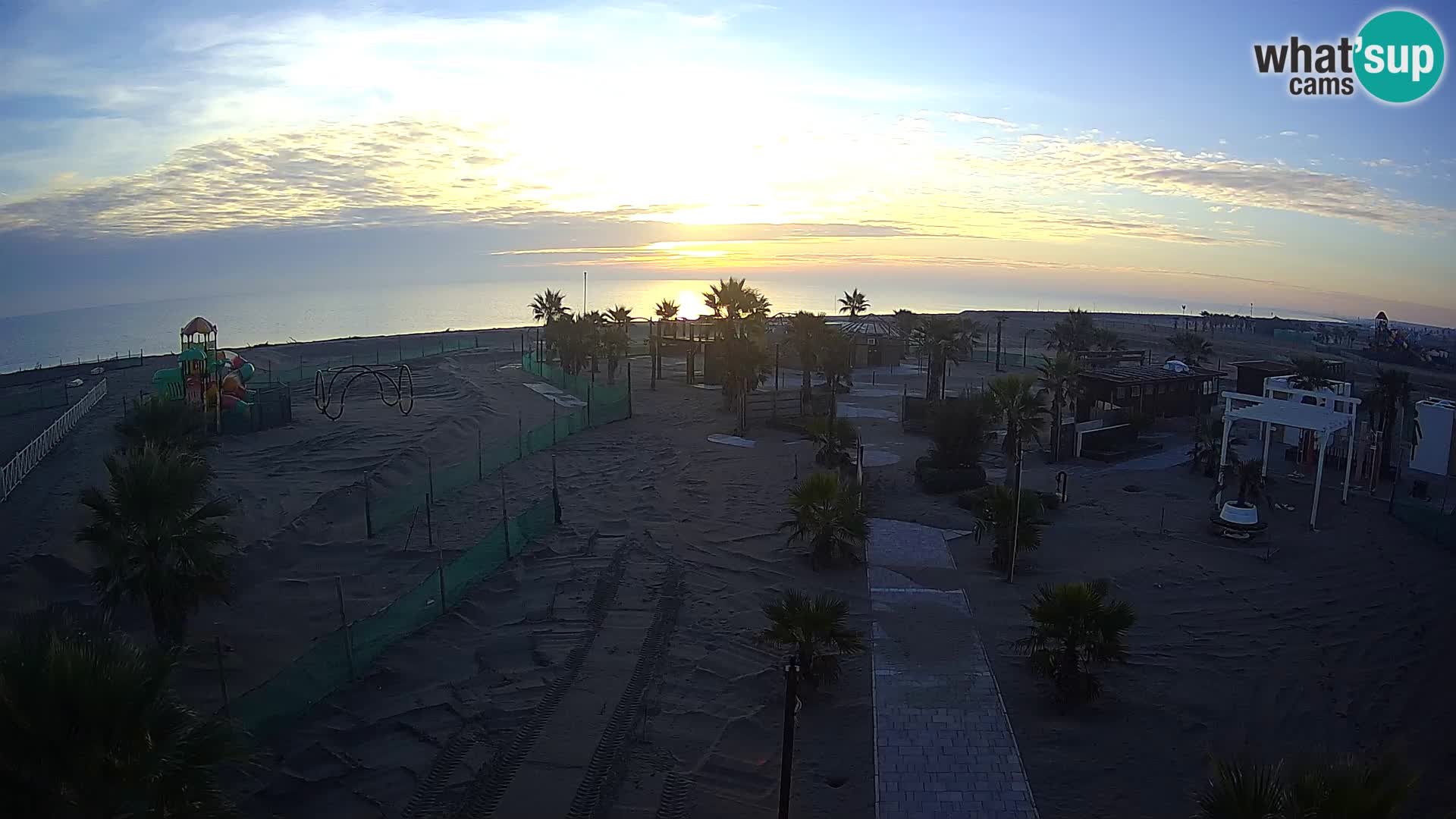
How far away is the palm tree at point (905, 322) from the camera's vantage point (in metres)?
56.9

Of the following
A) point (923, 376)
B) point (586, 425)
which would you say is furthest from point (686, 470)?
point (923, 376)

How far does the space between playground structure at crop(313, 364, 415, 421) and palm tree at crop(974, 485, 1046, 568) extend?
23.1 m

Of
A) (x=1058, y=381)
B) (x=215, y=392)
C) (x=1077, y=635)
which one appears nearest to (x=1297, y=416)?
(x=1058, y=381)

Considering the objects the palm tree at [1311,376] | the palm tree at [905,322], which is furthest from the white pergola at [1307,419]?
the palm tree at [905,322]

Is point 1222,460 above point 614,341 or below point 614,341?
below

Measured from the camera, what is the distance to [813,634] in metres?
12.6

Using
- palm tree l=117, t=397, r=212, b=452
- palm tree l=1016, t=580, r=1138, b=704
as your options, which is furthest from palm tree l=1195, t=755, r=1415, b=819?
palm tree l=117, t=397, r=212, b=452

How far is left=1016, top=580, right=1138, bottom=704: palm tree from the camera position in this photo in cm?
1223

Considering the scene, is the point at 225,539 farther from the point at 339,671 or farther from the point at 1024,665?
the point at 1024,665

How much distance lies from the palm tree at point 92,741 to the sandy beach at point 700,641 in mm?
4289

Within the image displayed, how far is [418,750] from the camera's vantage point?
11156 millimetres

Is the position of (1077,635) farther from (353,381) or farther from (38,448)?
(353,381)

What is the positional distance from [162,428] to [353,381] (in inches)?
908

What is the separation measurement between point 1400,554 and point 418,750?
20100mm
